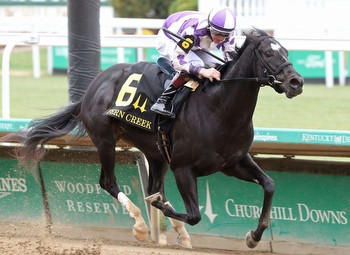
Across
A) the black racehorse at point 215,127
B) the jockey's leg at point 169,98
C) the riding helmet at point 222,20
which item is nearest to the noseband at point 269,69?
the black racehorse at point 215,127

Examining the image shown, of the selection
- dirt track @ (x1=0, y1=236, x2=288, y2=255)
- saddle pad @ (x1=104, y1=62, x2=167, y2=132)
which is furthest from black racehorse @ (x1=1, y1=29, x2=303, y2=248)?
dirt track @ (x1=0, y1=236, x2=288, y2=255)

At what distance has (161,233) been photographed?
7215 millimetres

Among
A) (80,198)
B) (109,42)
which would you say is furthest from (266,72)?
(80,198)

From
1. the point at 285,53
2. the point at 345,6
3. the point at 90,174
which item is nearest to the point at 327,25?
the point at 345,6

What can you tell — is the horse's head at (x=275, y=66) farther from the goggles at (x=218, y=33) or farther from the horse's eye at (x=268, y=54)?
the goggles at (x=218, y=33)

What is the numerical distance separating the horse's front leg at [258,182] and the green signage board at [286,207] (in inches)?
35.7

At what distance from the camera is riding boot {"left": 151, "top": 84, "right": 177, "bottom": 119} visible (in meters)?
5.97

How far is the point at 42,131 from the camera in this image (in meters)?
6.99

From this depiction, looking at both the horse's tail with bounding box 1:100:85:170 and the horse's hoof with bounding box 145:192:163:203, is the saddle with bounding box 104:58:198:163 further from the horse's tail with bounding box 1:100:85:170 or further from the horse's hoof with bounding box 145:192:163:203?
the horse's tail with bounding box 1:100:85:170

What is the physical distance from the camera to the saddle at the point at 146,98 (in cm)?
615

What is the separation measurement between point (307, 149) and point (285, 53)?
138 cm

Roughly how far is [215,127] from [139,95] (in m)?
0.76

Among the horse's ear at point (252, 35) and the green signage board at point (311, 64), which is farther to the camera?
the green signage board at point (311, 64)

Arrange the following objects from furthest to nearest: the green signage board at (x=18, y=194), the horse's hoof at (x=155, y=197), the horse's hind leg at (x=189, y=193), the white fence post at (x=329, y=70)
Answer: the white fence post at (x=329, y=70) → the green signage board at (x=18, y=194) → the horse's hoof at (x=155, y=197) → the horse's hind leg at (x=189, y=193)
